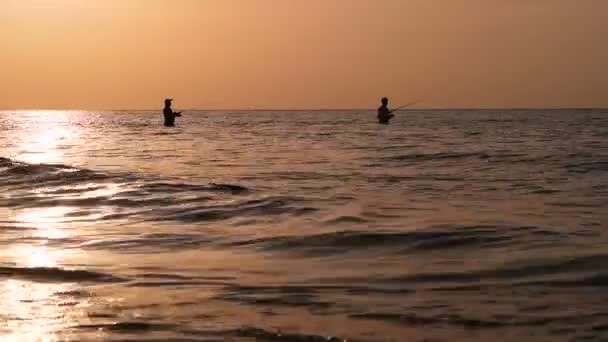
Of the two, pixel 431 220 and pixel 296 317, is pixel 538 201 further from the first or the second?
pixel 296 317

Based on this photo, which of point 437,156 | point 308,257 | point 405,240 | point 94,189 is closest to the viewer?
point 308,257

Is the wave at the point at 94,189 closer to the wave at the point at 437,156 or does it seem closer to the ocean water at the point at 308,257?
the ocean water at the point at 308,257

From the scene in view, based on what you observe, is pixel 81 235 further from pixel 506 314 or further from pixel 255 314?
pixel 506 314

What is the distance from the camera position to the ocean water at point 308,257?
5.82 meters

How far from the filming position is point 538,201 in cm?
1251

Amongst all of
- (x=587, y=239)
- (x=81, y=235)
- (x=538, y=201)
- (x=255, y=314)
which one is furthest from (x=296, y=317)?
(x=538, y=201)

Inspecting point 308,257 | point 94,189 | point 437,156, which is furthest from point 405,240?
point 437,156

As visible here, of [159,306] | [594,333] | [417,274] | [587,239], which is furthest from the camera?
[587,239]

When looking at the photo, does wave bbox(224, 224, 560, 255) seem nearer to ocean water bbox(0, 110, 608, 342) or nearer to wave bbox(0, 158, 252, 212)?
ocean water bbox(0, 110, 608, 342)

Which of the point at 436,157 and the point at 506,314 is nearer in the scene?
the point at 506,314

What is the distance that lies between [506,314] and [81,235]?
217 inches

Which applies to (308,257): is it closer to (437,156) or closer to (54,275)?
(54,275)

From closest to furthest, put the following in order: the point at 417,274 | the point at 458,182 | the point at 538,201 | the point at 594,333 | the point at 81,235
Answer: the point at 594,333 < the point at 417,274 < the point at 81,235 < the point at 538,201 < the point at 458,182

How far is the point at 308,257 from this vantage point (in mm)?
8516
